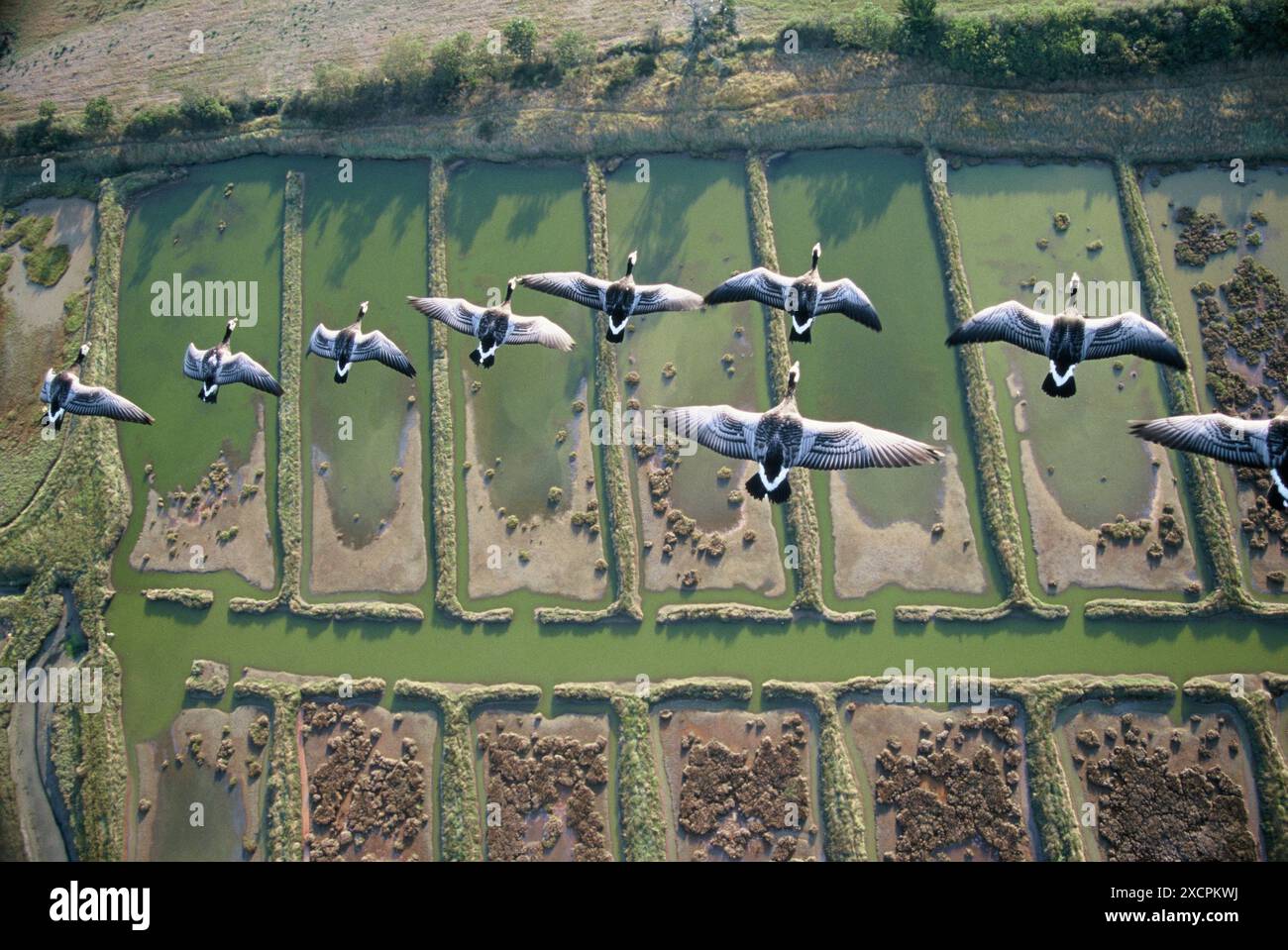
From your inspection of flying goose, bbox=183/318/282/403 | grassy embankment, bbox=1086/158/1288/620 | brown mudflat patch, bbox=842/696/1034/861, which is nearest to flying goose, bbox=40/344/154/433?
flying goose, bbox=183/318/282/403

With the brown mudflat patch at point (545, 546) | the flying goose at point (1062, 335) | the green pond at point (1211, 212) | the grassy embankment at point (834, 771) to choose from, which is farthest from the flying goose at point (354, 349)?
the green pond at point (1211, 212)

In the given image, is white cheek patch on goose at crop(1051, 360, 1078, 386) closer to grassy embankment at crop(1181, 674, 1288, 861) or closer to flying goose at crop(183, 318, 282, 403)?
grassy embankment at crop(1181, 674, 1288, 861)

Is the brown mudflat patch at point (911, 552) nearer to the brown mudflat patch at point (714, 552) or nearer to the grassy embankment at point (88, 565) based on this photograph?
the brown mudflat patch at point (714, 552)

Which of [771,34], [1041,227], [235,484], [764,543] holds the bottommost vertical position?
[764,543]

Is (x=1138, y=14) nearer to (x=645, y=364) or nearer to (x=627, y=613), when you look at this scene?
(x=645, y=364)

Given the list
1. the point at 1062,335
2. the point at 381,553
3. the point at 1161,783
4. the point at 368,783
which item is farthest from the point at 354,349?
the point at 1161,783

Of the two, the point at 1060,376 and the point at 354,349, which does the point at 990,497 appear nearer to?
the point at 1060,376

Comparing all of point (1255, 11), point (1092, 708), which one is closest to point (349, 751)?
point (1092, 708)
